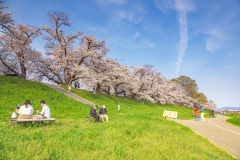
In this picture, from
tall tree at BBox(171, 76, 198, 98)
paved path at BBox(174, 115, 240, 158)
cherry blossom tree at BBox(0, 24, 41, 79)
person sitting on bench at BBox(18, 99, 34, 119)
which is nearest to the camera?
paved path at BBox(174, 115, 240, 158)

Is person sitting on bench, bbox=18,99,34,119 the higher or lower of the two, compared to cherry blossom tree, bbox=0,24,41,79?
lower

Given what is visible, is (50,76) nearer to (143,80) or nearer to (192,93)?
(143,80)

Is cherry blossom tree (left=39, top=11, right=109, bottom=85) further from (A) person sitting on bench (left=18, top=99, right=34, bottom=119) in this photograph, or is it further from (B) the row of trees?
(A) person sitting on bench (left=18, top=99, right=34, bottom=119)

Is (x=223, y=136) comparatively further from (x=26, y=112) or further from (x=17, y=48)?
(x=17, y=48)

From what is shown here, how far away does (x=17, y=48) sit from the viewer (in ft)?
79.3

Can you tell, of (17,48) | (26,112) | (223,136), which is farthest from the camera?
(17,48)

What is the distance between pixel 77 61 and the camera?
88.2 feet

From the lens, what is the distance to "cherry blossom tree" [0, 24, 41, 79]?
24.3 m

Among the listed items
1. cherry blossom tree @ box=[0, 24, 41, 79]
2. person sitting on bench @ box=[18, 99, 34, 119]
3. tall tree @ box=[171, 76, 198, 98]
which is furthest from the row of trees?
tall tree @ box=[171, 76, 198, 98]

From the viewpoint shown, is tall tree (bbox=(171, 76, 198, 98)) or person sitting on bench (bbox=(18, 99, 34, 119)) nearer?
person sitting on bench (bbox=(18, 99, 34, 119))

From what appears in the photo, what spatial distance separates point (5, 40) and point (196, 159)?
3090 cm

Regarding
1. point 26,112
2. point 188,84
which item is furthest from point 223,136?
point 188,84

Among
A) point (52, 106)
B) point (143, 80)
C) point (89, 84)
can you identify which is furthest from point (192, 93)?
point (52, 106)

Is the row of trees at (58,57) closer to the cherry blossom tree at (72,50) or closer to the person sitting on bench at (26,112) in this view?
the cherry blossom tree at (72,50)
